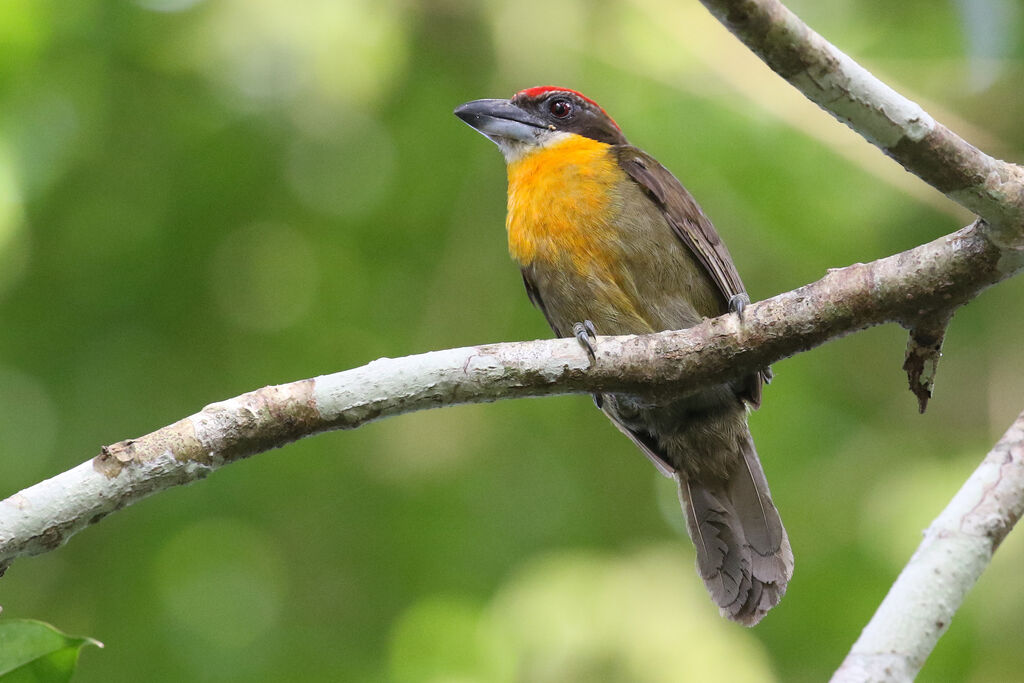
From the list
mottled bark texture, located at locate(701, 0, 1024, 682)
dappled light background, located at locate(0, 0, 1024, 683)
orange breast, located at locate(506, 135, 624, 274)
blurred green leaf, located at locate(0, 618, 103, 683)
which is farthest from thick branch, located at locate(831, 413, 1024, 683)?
dappled light background, located at locate(0, 0, 1024, 683)

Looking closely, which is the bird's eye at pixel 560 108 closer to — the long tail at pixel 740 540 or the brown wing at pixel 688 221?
the brown wing at pixel 688 221

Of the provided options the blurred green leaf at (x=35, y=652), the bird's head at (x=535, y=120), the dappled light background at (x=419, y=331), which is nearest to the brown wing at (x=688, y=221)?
the bird's head at (x=535, y=120)

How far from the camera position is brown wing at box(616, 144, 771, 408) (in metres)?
3.76

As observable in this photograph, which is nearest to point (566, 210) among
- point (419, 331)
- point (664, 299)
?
point (664, 299)

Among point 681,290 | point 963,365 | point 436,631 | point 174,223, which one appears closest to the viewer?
point 681,290

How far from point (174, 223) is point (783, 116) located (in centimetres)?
280

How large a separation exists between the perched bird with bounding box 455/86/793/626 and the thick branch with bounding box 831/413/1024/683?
1370 mm

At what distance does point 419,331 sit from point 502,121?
3.88ft

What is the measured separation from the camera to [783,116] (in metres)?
5.17

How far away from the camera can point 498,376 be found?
104 inches

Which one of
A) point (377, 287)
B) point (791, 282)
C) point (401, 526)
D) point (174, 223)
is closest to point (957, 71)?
point (791, 282)

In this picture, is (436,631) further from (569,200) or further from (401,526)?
(569,200)

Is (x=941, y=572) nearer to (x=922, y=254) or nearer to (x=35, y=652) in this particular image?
(x=922, y=254)

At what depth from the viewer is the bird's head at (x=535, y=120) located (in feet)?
Answer: 13.9
